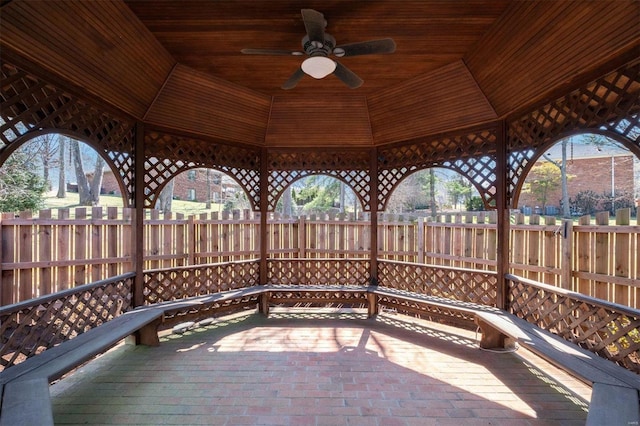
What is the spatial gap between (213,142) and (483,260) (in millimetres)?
4650

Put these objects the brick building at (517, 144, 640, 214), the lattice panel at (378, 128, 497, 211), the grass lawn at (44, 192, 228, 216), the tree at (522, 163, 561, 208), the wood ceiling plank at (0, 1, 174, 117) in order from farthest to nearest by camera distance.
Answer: the grass lawn at (44, 192, 228, 216) < the brick building at (517, 144, 640, 214) < the tree at (522, 163, 561, 208) < the lattice panel at (378, 128, 497, 211) < the wood ceiling plank at (0, 1, 174, 117)

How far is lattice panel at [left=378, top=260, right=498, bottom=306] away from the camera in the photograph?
445 centimetres

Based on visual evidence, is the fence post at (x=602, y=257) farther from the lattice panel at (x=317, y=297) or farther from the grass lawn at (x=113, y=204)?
the grass lawn at (x=113, y=204)

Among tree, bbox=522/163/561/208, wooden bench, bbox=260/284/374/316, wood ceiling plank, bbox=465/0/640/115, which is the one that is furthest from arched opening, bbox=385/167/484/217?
wood ceiling plank, bbox=465/0/640/115

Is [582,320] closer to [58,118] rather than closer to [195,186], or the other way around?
[58,118]

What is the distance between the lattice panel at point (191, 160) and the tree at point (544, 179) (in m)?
13.8

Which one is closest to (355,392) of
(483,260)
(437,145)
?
(483,260)

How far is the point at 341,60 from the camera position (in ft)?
12.3

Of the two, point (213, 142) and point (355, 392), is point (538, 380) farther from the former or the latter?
point (213, 142)

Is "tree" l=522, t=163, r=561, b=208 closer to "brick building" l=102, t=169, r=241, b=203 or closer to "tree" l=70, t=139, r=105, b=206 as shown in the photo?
"brick building" l=102, t=169, r=241, b=203

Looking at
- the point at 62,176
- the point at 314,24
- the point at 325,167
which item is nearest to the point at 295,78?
the point at 314,24

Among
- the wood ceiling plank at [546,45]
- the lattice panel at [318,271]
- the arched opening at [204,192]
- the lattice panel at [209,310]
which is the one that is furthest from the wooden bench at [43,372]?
the arched opening at [204,192]

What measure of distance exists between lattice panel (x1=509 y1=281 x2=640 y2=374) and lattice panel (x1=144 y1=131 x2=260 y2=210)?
411 cm

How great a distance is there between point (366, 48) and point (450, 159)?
2.48 metres
